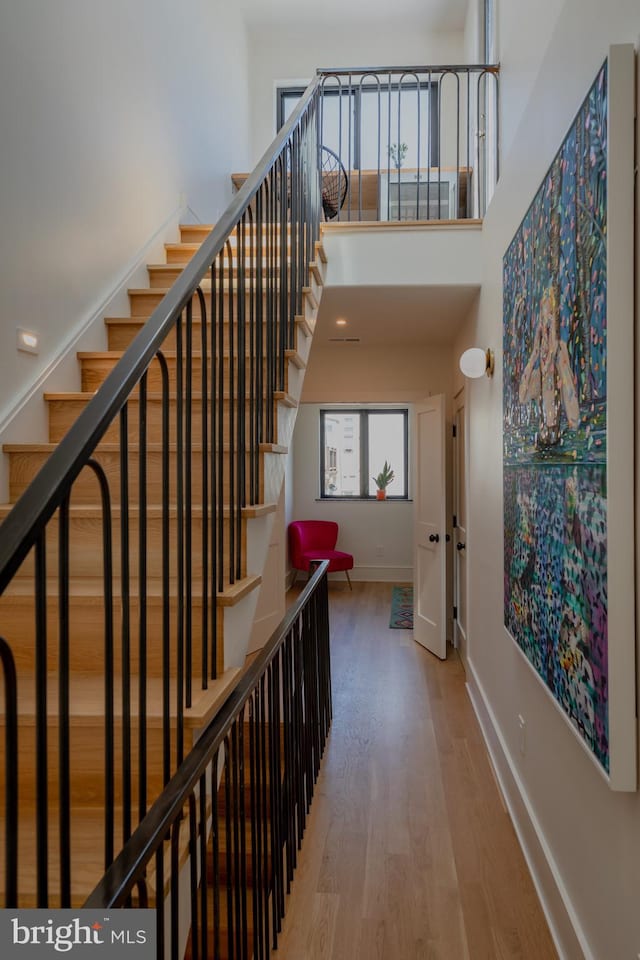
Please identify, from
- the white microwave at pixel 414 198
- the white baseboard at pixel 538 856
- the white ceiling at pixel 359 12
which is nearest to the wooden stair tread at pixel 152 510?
the white baseboard at pixel 538 856

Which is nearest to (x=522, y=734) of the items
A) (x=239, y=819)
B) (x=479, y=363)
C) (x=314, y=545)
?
(x=239, y=819)

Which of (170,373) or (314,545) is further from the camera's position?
(314,545)

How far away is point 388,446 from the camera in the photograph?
28.1ft

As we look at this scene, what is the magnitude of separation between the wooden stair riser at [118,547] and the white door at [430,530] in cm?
340

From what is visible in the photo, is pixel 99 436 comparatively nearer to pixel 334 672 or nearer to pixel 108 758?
pixel 108 758

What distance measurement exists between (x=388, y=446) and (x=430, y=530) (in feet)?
11.2

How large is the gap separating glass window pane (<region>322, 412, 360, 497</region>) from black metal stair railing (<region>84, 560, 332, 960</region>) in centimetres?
513

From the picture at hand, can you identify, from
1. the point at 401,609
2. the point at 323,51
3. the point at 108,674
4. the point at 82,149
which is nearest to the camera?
the point at 108,674

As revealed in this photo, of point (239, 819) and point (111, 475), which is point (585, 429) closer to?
point (239, 819)

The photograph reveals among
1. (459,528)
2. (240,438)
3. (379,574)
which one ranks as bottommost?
(379,574)

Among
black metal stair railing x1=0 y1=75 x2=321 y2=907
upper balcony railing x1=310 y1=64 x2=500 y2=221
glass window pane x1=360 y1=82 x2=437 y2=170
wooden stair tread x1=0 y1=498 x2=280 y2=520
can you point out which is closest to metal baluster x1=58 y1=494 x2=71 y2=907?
black metal stair railing x1=0 y1=75 x2=321 y2=907

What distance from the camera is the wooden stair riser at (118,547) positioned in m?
1.80

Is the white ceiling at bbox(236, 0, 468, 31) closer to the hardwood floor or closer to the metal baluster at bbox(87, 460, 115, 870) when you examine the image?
the hardwood floor

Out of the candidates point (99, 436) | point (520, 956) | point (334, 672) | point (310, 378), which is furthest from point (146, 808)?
point (310, 378)
